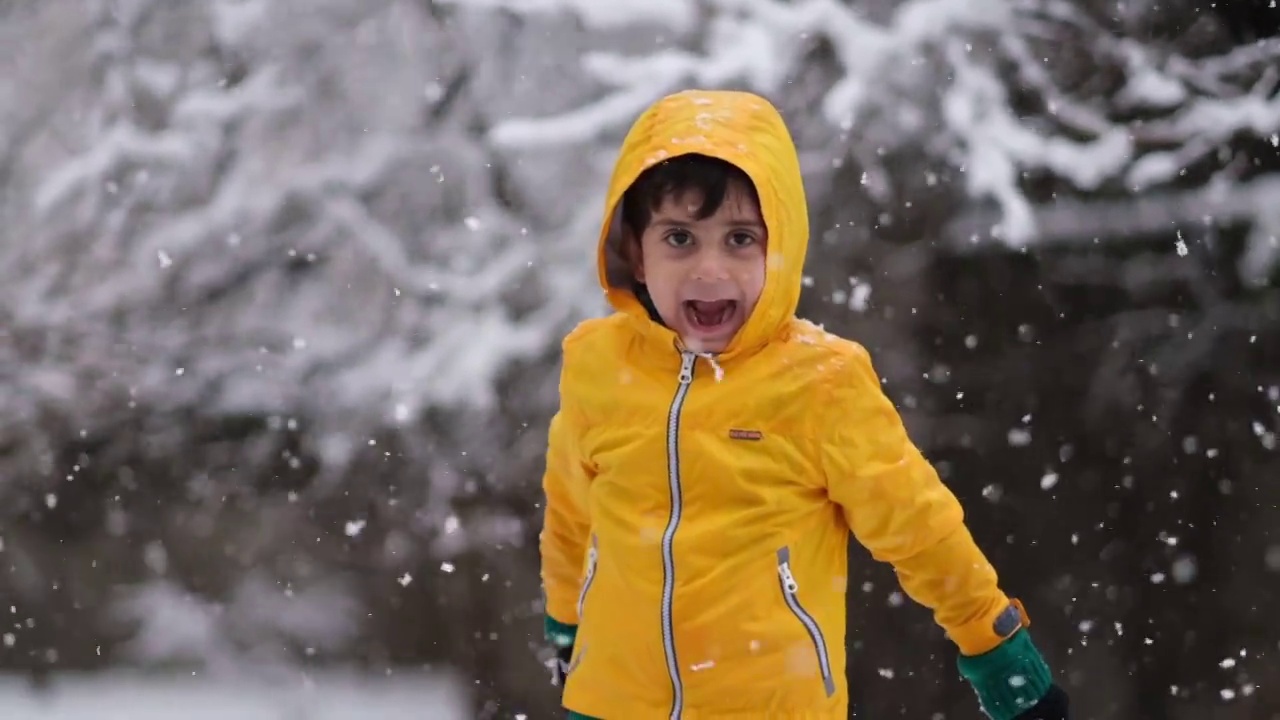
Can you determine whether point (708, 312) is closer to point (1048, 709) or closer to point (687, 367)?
point (687, 367)

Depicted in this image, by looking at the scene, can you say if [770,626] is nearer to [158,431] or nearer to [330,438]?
[330,438]

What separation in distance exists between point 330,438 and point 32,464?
81cm

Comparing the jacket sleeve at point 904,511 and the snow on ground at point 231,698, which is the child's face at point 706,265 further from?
the snow on ground at point 231,698

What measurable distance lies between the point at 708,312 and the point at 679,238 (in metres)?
0.11

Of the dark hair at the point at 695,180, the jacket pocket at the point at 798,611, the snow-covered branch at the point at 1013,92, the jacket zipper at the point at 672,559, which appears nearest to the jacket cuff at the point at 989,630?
the jacket pocket at the point at 798,611

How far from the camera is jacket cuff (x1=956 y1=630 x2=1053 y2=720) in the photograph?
55.3 inches

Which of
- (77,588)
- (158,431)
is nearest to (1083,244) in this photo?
(158,431)

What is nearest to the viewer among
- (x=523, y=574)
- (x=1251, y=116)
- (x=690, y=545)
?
(x=690, y=545)

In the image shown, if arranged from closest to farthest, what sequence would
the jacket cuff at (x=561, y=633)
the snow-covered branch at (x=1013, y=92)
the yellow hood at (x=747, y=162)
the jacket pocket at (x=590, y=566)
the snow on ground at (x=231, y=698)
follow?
the yellow hood at (x=747, y=162) → the jacket pocket at (x=590, y=566) → the jacket cuff at (x=561, y=633) → the snow-covered branch at (x=1013, y=92) → the snow on ground at (x=231, y=698)

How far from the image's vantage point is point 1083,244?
2.31m

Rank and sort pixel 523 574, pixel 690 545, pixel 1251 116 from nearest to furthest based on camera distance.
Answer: pixel 690 545 < pixel 1251 116 < pixel 523 574

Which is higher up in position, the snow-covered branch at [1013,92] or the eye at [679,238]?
the snow-covered branch at [1013,92]

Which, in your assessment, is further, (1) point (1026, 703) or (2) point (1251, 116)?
(2) point (1251, 116)

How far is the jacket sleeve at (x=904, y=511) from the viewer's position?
1.39 meters
